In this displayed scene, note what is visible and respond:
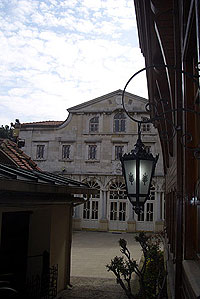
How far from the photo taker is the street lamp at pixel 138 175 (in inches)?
163

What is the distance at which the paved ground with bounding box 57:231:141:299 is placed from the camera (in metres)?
8.16

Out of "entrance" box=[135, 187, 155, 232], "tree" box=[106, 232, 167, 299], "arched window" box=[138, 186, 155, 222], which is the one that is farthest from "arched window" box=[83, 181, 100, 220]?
"tree" box=[106, 232, 167, 299]

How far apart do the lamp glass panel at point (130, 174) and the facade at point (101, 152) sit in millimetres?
19592

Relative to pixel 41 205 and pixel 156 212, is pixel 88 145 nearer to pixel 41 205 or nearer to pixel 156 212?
pixel 156 212

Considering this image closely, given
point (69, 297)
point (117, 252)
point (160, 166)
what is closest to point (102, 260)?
point (117, 252)

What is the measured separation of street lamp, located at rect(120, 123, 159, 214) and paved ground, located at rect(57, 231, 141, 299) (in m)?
4.74

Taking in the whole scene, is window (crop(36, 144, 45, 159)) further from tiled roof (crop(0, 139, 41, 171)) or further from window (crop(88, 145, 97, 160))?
tiled roof (crop(0, 139, 41, 171))

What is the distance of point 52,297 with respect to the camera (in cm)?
703

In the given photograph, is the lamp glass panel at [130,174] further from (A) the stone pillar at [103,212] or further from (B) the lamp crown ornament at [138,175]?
(A) the stone pillar at [103,212]

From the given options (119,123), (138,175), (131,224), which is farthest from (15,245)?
(119,123)

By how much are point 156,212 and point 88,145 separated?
7571 millimetres

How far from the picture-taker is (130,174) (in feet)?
13.9

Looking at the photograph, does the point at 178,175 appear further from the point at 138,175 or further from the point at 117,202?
the point at 117,202

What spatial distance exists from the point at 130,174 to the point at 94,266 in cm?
896
